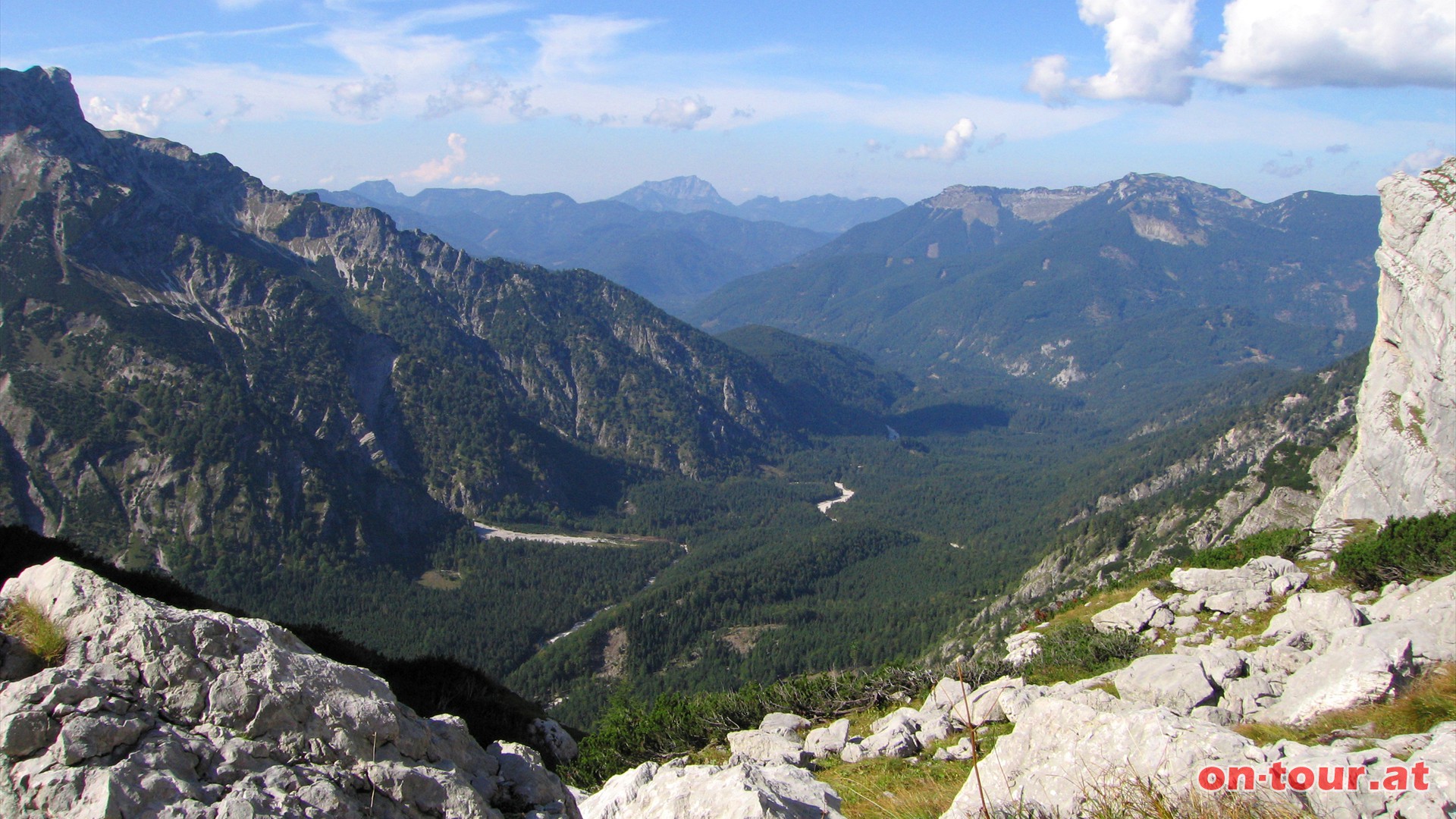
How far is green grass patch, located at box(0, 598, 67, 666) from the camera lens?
1030cm

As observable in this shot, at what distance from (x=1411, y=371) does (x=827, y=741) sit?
196ft

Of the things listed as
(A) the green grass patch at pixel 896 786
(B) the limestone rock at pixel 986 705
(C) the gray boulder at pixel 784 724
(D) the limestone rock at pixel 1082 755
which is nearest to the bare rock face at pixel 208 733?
(A) the green grass patch at pixel 896 786

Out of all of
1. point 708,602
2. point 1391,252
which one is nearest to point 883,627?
point 708,602

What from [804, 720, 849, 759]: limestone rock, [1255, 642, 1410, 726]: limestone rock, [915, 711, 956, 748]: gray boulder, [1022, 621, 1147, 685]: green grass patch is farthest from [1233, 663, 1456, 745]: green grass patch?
[1022, 621, 1147, 685]: green grass patch

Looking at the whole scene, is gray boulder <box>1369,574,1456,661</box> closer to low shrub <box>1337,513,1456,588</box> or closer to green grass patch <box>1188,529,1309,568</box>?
low shrub <box>1337,513,1456,588</box>

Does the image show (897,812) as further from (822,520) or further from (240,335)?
(240,335)

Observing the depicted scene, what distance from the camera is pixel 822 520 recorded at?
183500mm

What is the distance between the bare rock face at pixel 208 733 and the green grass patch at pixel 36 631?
0.14 metres

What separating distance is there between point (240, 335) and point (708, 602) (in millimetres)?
131959

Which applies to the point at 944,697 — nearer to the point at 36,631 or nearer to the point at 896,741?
the point at 896,741

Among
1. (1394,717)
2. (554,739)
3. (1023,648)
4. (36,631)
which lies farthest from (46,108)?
(1394,717)

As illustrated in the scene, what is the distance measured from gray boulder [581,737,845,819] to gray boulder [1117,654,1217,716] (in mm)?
10690

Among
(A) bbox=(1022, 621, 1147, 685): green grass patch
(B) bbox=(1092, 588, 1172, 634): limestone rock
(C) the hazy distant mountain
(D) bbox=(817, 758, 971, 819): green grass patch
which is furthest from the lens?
(C) the hazy distant mountain

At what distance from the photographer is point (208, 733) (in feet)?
32.6
